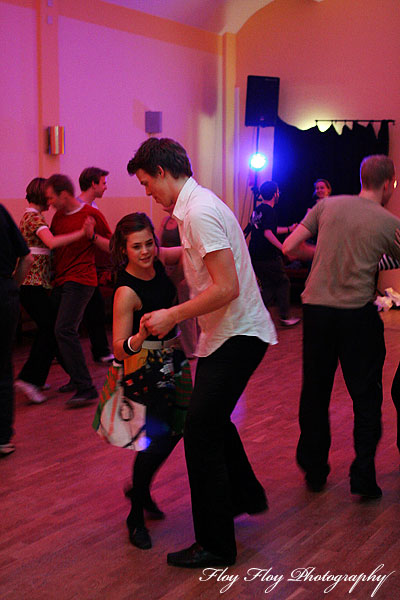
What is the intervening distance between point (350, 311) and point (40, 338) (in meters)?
2.59

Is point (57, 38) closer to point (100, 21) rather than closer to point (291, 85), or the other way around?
point (100, 21)

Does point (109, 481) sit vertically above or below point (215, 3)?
below

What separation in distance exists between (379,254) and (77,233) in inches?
92.1

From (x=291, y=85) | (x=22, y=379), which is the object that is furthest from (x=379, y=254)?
(x=291, y=85)

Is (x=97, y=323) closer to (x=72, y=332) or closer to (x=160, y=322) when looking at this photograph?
(x=72, y=332)

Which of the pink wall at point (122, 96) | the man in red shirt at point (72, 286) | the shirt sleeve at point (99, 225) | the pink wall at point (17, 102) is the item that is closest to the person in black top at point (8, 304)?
the man in red shirt at point (72, 286)

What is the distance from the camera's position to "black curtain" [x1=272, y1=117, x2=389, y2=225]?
9672 millimetres

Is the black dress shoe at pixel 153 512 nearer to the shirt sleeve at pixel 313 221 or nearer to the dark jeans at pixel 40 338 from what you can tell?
the shirt sleeve at pixel 313 221

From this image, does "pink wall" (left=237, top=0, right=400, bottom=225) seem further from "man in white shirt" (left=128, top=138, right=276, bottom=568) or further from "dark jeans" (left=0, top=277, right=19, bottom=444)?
"man in white shirt" (left=128, top=138, right=276, bottom=568)

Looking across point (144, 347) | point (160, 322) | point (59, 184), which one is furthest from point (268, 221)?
point (160, 322)

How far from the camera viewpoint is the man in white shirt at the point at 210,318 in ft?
7.87

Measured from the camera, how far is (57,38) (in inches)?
306

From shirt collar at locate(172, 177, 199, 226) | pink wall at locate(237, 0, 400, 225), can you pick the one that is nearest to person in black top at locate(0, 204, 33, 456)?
shirt collar at locate(172, 177, 199, 226)

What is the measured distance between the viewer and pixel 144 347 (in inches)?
112
